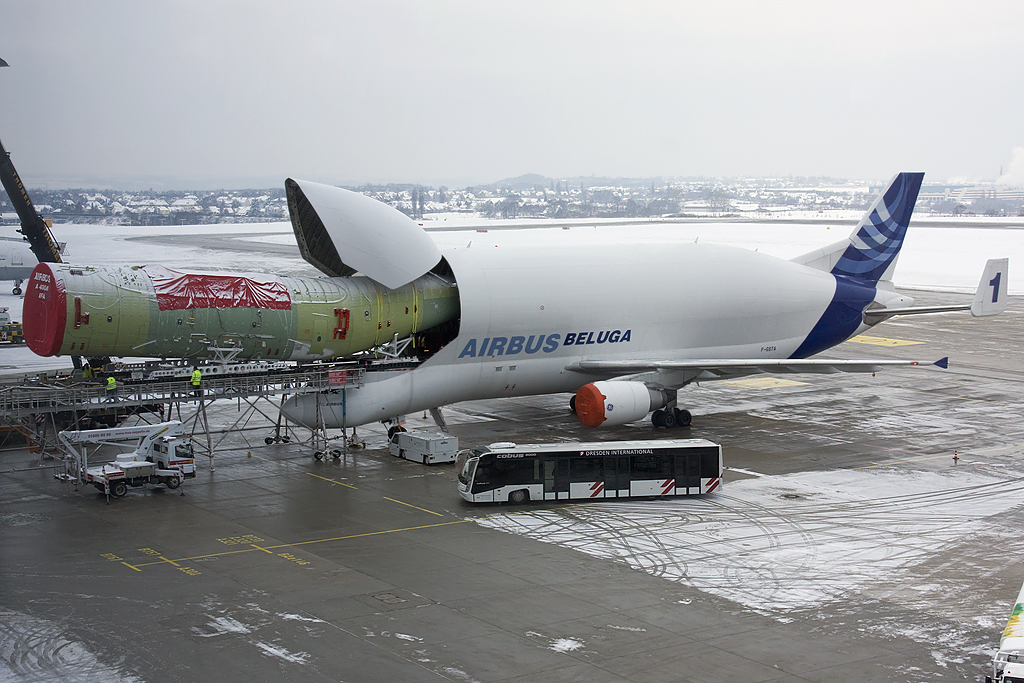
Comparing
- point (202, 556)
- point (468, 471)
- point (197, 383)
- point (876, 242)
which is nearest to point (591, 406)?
point (468, 471)

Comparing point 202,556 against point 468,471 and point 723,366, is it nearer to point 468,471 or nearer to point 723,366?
point 468,471

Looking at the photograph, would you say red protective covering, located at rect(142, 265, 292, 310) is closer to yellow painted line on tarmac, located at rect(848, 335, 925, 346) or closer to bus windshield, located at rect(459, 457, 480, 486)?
bus windshield, located at rect(459, 457, 480, 486)

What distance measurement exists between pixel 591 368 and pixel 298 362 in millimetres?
11169

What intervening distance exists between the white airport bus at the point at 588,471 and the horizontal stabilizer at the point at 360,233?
A: 25.4 ft

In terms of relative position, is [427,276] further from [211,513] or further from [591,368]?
[211,513]

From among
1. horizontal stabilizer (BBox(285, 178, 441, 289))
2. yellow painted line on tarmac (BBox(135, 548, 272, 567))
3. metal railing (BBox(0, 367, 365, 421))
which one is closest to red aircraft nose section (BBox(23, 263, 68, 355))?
metal railing (BBox(0, 367, 365, 421))

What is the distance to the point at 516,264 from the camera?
126 ft

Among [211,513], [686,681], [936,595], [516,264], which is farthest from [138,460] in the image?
[936,595]

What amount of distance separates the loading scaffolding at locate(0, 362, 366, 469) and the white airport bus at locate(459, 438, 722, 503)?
6.99 meters

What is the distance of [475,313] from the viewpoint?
36344 millimetres

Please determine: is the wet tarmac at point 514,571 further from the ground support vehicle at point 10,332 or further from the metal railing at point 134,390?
the ground support vehicle at point 10,332

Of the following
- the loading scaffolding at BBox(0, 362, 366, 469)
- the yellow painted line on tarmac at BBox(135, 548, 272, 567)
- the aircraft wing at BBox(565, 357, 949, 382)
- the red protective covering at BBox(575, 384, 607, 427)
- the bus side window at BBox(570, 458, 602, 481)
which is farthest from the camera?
the aircraft wing at BBox(565, 357, 949, 382)

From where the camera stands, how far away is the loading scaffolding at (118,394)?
30547 mm

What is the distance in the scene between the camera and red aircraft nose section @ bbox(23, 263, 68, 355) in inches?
1182
